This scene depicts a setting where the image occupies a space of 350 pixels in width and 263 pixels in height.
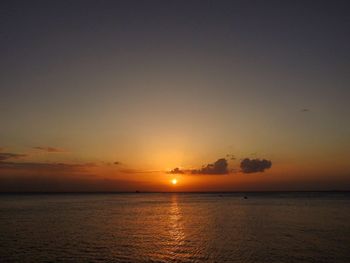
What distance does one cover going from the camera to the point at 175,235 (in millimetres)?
51969

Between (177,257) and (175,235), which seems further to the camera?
(175,235)

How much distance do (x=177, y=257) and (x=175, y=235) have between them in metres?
15.7

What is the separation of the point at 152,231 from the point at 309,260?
93.5 feet

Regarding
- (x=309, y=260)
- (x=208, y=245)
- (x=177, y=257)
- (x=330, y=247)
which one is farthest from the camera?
(x=208, y=245)

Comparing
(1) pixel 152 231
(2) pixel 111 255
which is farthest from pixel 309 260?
(1) pixel 152 231

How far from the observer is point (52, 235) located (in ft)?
168

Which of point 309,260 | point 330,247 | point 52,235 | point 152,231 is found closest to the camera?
point 309,260

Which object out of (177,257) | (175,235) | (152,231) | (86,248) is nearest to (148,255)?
(177,257)

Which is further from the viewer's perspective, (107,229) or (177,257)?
(107,229)

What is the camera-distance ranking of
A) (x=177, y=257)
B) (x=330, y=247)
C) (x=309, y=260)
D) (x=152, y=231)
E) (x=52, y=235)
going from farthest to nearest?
(x=152, y=231) → (x=52, y=235) → (x=330, y=247) → (x=177, y=257) → (x=309, y=260)

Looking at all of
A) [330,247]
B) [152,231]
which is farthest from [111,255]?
[330,247]

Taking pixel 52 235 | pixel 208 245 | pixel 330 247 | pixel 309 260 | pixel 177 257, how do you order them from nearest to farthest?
1. pixel 309 260
2. pixel 177 257
3. pixel 330 247
4. pixel 208 245
5. pixel 52 235

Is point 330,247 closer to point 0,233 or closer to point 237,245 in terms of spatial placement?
point 237,245

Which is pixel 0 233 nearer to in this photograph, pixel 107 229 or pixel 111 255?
pixel 107 229
